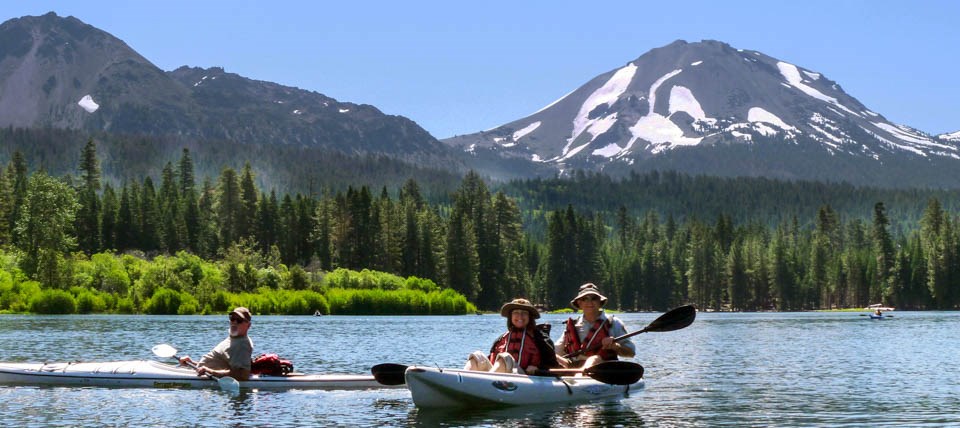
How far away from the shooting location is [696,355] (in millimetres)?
45719

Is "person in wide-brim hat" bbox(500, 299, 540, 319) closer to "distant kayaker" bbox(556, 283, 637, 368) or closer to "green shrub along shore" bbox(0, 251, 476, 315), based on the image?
"distant kayaker" bbox(556, 283, 637, 368)

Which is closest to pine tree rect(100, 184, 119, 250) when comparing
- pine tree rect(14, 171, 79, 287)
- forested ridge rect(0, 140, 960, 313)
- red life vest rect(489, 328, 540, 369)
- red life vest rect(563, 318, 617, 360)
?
forested ridge rect(0, 140, 960, 313)

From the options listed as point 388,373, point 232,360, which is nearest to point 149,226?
point 232,360

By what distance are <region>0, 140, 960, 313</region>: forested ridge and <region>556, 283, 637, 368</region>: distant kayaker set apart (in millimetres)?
67867

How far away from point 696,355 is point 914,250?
126338mm

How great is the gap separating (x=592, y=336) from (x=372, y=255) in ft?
354

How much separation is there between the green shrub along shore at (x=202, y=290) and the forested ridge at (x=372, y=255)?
0.63ft

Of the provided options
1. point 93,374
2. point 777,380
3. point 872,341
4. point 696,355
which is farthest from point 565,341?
point 872,341

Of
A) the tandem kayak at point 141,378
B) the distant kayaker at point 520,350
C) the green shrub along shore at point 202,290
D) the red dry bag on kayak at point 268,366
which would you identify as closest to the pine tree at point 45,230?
the green shrub along shore at point 202,290

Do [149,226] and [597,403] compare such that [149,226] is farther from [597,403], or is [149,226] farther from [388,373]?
[597,403]

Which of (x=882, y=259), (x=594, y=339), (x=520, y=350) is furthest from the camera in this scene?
(x=882, y=259)

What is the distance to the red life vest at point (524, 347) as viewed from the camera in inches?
976

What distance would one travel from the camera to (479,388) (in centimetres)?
2381

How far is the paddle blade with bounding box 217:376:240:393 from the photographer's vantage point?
87.6 feet
